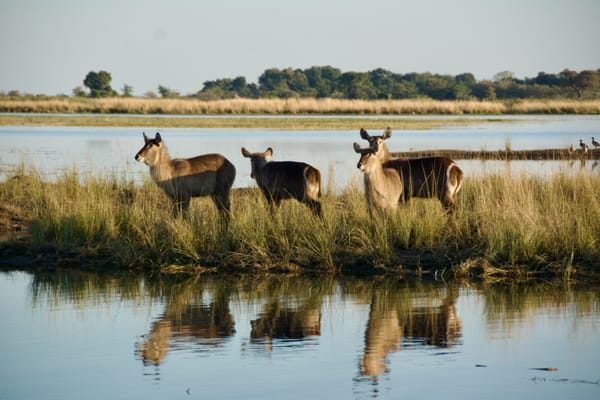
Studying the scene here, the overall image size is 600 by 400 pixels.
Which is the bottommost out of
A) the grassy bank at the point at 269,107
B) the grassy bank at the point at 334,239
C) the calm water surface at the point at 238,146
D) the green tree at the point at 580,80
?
the grassy bank at the point at 334,239

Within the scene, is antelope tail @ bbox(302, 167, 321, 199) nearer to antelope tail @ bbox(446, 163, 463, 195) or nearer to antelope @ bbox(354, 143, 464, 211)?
antelope @ bbox(354, 143, 464, 211)

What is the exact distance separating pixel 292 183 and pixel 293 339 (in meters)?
4.71

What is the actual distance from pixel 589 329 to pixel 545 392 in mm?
2012

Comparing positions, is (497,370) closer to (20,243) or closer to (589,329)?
(589,329)

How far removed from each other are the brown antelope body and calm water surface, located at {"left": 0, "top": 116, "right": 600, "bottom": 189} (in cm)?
223

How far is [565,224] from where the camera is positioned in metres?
11.7

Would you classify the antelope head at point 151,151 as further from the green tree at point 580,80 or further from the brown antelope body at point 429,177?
the green tree at point 580,80

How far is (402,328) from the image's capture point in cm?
862

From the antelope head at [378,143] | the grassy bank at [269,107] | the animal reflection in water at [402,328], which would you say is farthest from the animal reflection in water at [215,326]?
the grassy bank at [269,107]

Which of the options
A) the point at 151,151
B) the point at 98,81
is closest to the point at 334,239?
the point at 151,151

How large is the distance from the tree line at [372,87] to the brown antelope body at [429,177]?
7986 centimetres

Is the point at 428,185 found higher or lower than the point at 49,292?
higher

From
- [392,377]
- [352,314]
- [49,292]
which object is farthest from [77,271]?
[392,377]

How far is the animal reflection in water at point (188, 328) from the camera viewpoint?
801cm
